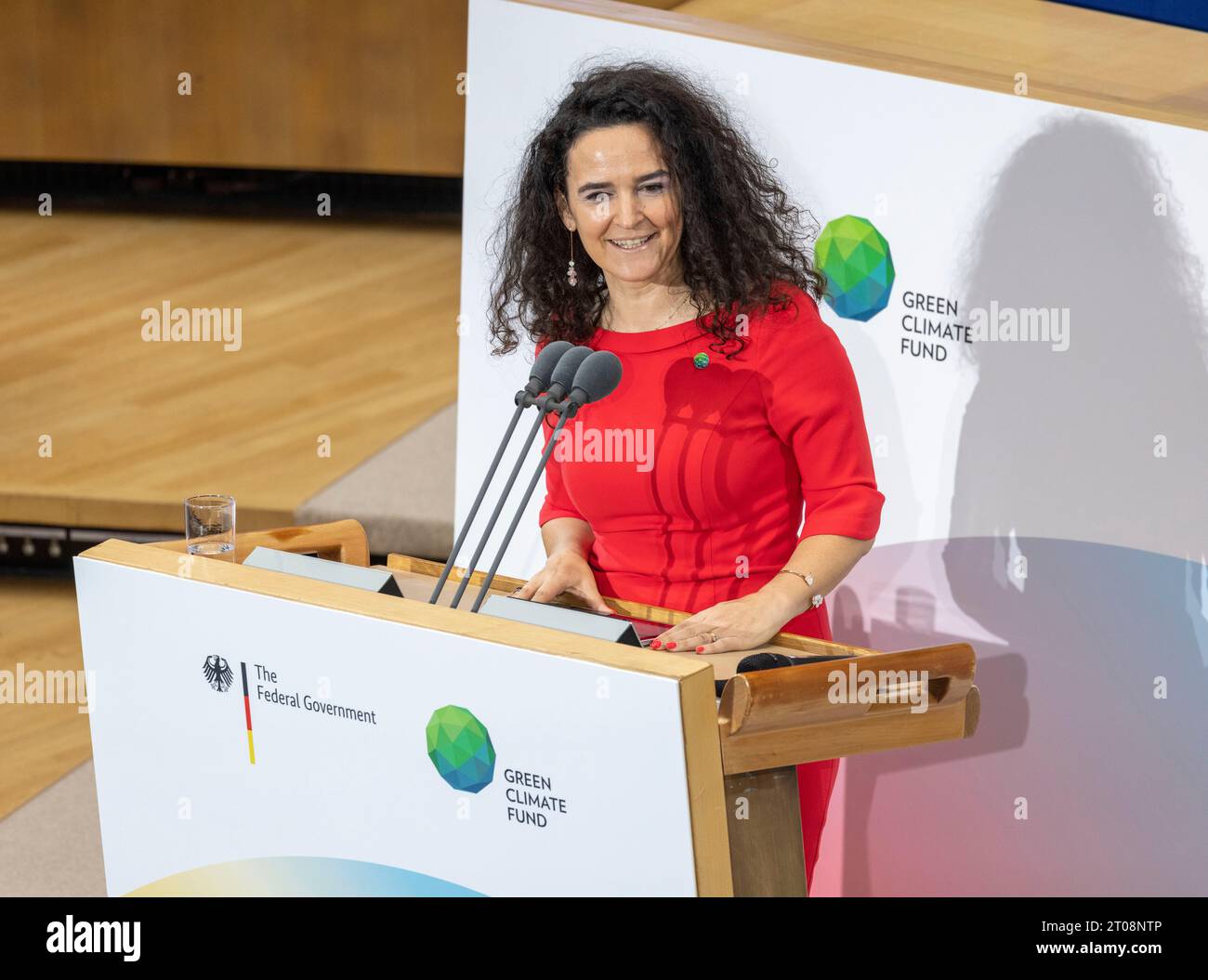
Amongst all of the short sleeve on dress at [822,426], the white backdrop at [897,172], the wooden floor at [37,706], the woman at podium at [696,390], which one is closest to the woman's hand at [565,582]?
the woman at podium at [696,390]

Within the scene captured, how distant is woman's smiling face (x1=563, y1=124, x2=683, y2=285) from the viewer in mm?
1849

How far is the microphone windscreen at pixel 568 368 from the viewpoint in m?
1.51

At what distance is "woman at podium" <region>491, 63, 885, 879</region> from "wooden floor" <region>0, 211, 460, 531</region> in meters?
1.89

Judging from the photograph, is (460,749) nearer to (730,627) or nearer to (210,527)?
(730,627)

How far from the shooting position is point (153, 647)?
1.68 metres

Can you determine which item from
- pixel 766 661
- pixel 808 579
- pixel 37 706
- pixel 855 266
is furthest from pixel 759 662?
pixel 37 706

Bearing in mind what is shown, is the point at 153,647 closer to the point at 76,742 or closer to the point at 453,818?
the point at 453,818

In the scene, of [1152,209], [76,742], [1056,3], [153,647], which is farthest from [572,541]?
[76,742]

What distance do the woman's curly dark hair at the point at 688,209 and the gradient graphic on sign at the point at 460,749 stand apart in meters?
0.64
